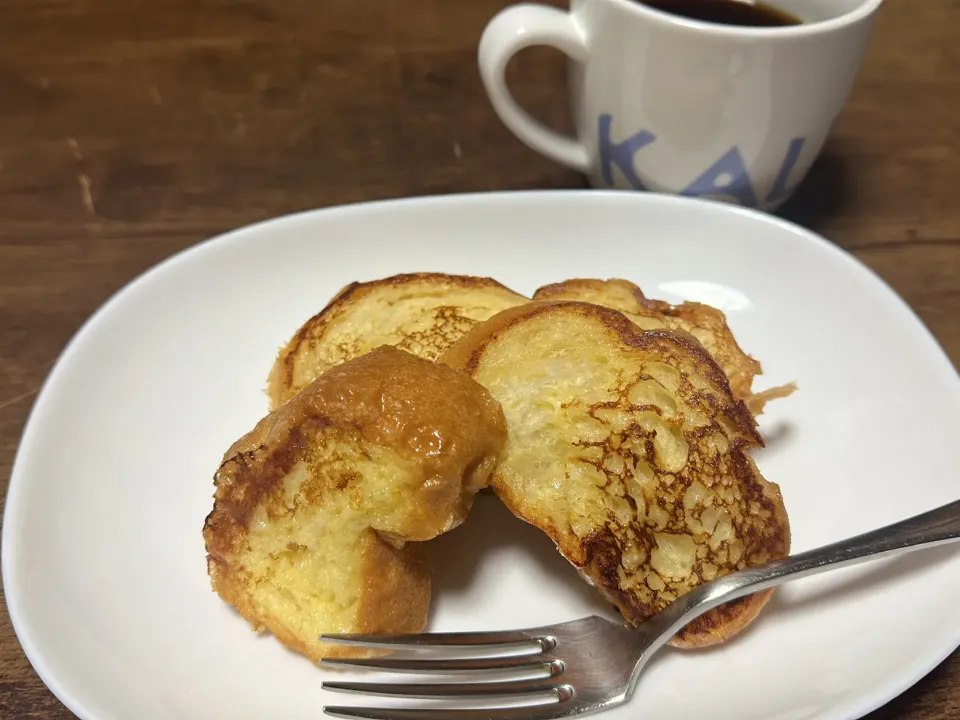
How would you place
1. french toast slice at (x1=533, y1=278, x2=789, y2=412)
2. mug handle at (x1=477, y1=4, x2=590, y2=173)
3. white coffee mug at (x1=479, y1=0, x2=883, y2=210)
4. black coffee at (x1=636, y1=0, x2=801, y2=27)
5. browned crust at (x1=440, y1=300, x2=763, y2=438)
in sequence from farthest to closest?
1. black coffee at (x1=636, y1=0, x2=801, y2=27)
2. mug handle at (x1=477, y1=4, x2=590, y2=173)
3. white coffee mug at (x1=479, y1=0, x2=883, y2=210)
4. french toast slice at (x1=533, y1=278, x2=789, y2=412)
5. browned crust at (x1=440, y1=300, x2=763, y2=438)

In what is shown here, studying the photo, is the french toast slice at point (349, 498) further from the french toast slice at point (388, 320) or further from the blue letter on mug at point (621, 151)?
the blue letter on mug at point (621, 151)

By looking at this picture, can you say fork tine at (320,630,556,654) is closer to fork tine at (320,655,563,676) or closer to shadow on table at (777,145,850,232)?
fork tine at (320,655,563,676)

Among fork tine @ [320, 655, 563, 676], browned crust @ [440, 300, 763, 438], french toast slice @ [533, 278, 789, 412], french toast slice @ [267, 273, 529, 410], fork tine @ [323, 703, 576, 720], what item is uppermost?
browned crust @ [440, 300, 763, 438]

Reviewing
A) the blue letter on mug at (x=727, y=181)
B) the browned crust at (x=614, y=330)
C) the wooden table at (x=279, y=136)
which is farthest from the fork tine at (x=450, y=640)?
the blue letter on mug at (x=727, y=181)

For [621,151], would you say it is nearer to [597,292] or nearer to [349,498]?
[597,292]

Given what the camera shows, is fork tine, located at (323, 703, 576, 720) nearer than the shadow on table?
Yes

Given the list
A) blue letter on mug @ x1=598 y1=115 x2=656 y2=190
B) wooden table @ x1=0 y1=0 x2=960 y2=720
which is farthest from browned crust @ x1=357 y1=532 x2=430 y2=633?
blue letter on mug @ x1=598 y1=115 x2=656 y2=190

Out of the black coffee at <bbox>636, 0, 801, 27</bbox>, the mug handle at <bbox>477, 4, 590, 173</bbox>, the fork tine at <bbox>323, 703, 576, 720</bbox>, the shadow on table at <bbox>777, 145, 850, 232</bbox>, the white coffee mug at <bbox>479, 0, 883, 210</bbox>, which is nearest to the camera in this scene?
the fork tine at <bbox>323, 703, 576, 720</bbox>

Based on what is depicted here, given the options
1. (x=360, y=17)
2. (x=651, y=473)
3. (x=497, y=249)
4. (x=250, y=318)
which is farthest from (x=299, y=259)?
(x=360, y=17)
